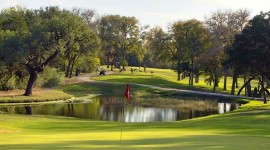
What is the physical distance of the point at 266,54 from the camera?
158 ft

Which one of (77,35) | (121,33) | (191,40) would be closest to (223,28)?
(191,40)

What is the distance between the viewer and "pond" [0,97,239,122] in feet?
161

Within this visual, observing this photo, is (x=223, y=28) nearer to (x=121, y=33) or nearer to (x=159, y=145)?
(x=121, y=33)

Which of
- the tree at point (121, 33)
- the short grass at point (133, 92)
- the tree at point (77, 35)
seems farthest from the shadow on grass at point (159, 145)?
the tree at point (121, 33)

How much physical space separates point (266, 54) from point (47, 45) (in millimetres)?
31204

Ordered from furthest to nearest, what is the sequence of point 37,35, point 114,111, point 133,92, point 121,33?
point 121,33
point 133,92
point 37,35
point 114,111

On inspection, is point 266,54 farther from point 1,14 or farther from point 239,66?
point 1,14

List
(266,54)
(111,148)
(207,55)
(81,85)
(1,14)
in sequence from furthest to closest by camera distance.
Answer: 1. (81,85)
2. (207,55)
3. (1,14)
4. (266,54)
5. (111,148)

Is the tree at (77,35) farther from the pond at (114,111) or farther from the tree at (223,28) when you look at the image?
the tree at (223,28)

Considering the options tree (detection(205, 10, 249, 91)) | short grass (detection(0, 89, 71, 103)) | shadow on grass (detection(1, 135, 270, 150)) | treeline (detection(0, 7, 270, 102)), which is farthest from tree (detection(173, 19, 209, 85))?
shadow on grass (detection(1, 135, 270, 150))

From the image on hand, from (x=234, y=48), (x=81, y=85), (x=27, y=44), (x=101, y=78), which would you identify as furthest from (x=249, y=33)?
(x=101, y=78)

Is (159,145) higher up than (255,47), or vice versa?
(255,47)

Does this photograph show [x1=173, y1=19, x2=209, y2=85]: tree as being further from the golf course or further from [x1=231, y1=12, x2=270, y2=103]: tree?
[x1=231, y1=12, x2=270, y2=103]: tree

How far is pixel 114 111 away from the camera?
53844mm
